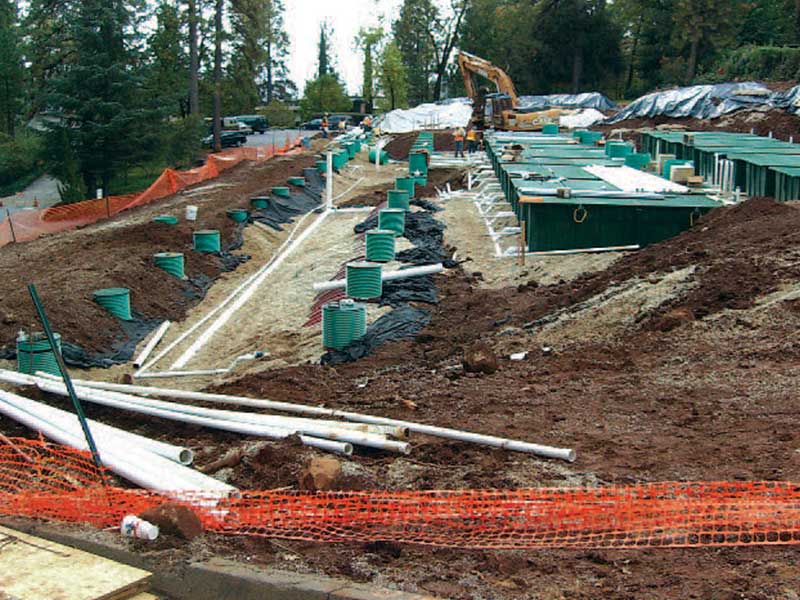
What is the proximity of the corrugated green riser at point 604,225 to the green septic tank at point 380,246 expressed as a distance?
9.09 feet

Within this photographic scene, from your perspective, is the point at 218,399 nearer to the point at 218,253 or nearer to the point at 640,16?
the point at 218,253

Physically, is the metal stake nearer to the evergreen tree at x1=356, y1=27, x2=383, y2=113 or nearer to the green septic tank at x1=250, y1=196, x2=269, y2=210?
the green septic tank at x1=250, y1=196, x2=269, y2=210

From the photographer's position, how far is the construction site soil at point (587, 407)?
225 inches

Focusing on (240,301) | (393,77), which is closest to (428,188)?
(240,301)

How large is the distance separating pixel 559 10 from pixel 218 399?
214 ft

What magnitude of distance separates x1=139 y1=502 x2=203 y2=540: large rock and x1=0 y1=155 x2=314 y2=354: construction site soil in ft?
30.8

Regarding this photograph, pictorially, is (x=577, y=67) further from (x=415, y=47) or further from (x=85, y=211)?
(x=85, y=211)

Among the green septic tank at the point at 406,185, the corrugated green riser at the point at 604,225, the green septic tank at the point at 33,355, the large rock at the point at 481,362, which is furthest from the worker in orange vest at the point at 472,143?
the large rock at the point at 481,362

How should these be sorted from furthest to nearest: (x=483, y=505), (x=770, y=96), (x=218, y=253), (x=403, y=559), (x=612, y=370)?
1. (x=770, y=96)
2. (x=218, y=253)
3. (x=612, y=370)
4. (x=483, y=505)
5. (x=403, y=559)

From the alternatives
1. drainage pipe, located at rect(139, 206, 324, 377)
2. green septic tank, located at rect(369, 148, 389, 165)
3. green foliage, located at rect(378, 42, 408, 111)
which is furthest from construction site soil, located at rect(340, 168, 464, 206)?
green foliage, located at rect(378, 42, 408, 111)

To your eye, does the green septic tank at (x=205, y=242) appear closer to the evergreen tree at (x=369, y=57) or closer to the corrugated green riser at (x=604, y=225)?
the corrugated green riser at (x=604, y=225)

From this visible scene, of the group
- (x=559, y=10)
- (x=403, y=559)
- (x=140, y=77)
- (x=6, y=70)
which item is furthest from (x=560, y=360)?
(x=559, y=10)

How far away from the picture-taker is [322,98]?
279 feet

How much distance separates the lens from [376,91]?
89938 millimetres
